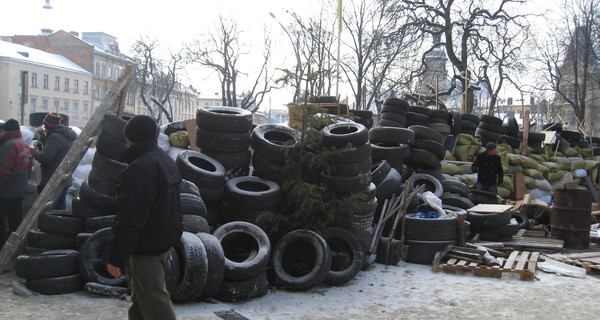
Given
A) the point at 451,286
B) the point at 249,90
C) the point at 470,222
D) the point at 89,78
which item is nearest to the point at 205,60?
the point at 249,90

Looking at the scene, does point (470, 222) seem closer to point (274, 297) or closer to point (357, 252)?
point (357, 252)

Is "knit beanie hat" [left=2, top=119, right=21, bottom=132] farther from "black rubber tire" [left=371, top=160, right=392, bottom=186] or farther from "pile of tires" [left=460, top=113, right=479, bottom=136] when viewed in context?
"pile of tires" [left=460, top=113, right=479, bottom=136]

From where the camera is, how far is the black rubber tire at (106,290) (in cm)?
591

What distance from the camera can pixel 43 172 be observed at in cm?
806

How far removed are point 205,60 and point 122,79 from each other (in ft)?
97.1

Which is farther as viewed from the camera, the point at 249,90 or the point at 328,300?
the point at 249,90

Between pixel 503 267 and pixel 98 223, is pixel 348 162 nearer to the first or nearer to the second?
pixel 503 267

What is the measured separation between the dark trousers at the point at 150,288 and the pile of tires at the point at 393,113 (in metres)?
10.5

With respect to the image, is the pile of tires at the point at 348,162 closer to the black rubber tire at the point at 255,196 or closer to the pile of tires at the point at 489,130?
the black rubber tire at the point at 255,196

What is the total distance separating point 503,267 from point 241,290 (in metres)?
4.09

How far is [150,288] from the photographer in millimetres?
3762

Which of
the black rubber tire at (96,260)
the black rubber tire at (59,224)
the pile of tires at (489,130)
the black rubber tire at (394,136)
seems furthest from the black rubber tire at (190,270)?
the pile of tires at (489,130)

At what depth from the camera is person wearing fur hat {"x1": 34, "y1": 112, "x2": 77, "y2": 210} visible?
25.8ft

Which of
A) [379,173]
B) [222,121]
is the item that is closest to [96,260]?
[222,121]
